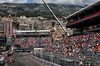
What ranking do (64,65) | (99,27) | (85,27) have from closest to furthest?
(64,65), (99,27), (85,27)

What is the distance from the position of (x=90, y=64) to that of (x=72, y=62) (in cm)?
218

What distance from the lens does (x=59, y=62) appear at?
18.0 m

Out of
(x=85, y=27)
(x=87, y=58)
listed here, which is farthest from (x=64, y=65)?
(x=85, y=27)

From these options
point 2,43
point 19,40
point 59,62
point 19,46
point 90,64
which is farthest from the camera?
point 2,43

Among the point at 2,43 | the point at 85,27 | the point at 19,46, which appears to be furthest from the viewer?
the point at 2,43

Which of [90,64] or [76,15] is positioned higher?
[76,15]

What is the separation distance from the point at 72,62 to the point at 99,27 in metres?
15.8

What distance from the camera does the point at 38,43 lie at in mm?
60188

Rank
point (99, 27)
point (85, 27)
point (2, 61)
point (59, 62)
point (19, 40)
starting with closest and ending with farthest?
point (59, 62), point (2, 61), point (99, 27), point (85, 27), point (19, 40)

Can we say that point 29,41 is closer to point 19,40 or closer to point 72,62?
point 19,40

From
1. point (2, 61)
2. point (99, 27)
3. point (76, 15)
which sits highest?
point (76, 15)

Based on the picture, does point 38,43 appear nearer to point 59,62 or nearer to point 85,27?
point 85,27

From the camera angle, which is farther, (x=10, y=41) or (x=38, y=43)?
(x=10, y=41)

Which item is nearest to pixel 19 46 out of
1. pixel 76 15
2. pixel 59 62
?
pixel 76 15
